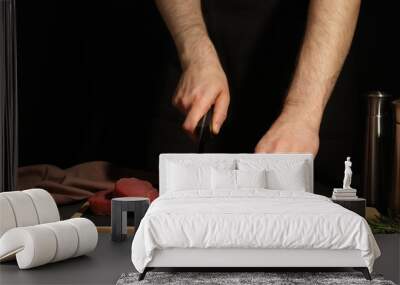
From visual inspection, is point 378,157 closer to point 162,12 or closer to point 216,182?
point 216,182

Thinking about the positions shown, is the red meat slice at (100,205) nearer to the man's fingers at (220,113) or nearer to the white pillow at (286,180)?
the man's fingers at (220,113)

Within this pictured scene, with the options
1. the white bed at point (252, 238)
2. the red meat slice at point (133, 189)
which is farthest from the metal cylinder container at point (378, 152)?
the white bed at point (252, 238)

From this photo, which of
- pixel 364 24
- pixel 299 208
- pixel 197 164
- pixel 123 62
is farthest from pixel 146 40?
pixel 299 208

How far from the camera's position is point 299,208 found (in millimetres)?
5012

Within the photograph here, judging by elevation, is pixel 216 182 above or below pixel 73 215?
above

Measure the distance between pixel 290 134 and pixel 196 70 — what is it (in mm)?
1141

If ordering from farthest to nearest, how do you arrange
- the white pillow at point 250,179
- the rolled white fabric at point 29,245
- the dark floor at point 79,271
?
the white pillow at point 250,179, the rolled white fabric at point 29,245, the dark floor at point 79,271

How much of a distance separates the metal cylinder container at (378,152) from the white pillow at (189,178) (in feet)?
6.48

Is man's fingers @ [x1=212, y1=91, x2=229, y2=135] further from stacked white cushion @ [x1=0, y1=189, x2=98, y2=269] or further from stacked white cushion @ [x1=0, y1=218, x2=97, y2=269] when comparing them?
stacked white cushion @ [x1=0, y1=218, x2=97, y2=269]

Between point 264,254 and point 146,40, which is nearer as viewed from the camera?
point 264,254

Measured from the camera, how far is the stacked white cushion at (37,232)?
5.12 meters

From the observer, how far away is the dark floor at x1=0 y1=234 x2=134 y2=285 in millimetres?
4836

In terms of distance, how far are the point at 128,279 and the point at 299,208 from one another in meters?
1.24

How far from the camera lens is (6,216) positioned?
537 cm
